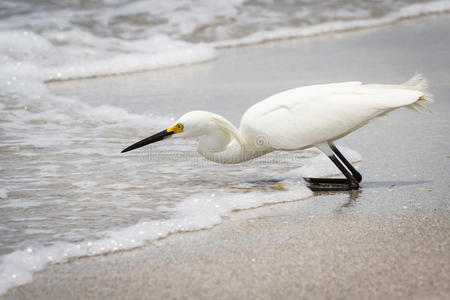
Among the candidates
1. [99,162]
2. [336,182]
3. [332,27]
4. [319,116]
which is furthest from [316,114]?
[332,27]

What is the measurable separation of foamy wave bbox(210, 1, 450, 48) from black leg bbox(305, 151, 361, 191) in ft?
21.8

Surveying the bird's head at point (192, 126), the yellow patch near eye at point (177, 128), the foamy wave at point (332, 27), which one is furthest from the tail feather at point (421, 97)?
the foamy wave at point (332, 27)

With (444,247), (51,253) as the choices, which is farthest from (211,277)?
(444,247)

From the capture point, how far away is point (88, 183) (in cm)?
427

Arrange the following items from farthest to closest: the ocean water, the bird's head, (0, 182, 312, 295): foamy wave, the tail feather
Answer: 1. the bird's head
2. the tail feather
3. the ocean water
4. (0, 182, 312, 295): foamy wave

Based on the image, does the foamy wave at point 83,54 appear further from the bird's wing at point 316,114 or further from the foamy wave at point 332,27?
the bird's wing at point 316,114

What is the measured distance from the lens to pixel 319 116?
13.0 ft

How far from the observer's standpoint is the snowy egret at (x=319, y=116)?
396cm

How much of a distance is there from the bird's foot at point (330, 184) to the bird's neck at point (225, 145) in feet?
1.19

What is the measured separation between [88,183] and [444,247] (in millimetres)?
2341

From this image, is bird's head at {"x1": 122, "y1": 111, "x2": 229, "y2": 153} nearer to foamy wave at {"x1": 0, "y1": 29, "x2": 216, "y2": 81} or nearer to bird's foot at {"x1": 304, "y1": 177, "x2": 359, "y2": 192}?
bird's foot at {"x1": 304, "y1": 177, "x2": 359, "y2": 192}

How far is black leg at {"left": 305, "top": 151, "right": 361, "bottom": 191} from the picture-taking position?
4035 millimetres

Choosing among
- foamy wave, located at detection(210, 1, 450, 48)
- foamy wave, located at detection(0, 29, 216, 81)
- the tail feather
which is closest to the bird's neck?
the tail feather

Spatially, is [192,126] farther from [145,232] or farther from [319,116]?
[145,232]
